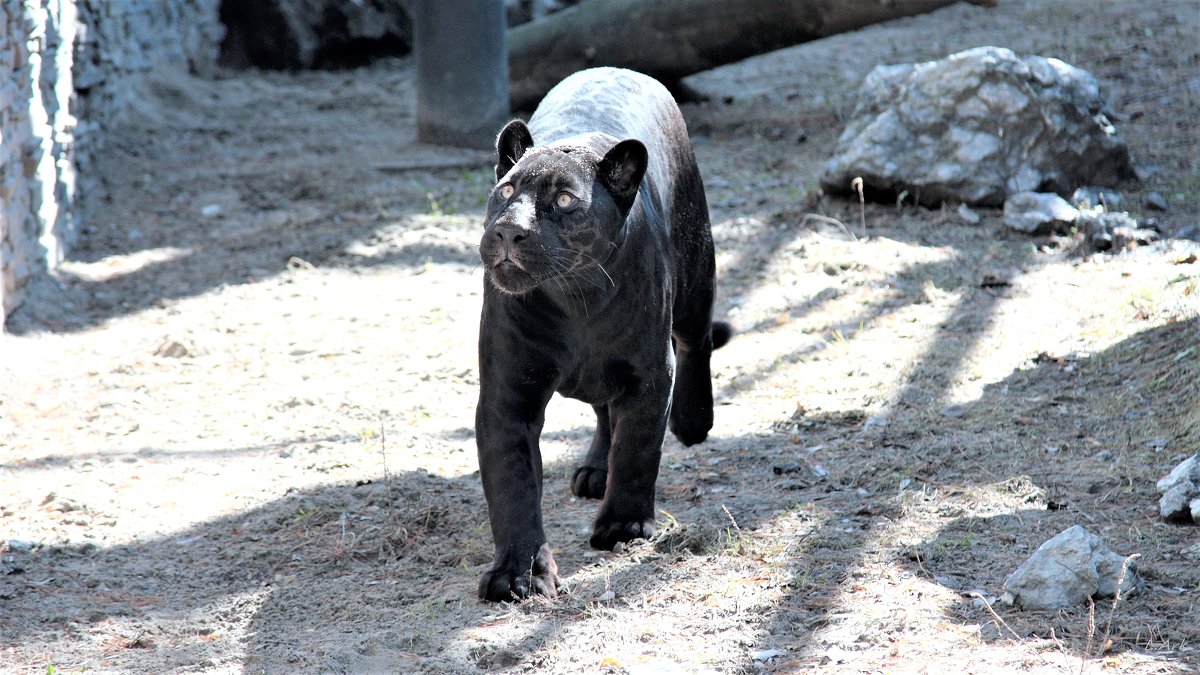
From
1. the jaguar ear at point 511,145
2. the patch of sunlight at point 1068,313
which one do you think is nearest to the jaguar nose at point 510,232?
the jaguar ear at point 511,145

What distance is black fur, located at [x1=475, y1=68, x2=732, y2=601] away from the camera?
3598 millimetres

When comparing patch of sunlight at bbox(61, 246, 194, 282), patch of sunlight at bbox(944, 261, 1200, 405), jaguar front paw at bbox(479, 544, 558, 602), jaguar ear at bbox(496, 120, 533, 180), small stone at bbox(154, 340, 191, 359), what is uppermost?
jaguar ear at bbox(496, 120, 533, 180)

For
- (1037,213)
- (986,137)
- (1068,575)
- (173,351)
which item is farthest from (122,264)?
(1068,575)

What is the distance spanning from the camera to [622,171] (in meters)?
3.74

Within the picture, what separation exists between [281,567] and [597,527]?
1080 millimetres

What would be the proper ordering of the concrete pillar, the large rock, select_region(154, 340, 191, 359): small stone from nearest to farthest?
select_region(154, 340, 191, 359): small stone < the large rock < the concrete pillar

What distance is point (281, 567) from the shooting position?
422 cm

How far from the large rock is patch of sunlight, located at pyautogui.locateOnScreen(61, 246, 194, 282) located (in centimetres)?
447

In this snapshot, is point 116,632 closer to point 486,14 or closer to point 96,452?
point 96,452

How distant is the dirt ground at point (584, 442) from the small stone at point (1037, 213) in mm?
117

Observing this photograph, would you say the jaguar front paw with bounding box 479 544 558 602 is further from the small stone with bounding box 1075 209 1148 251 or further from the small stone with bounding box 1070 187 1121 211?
the small stone with bounding box 1070 187 1121 211

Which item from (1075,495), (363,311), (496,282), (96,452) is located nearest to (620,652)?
(496,282)

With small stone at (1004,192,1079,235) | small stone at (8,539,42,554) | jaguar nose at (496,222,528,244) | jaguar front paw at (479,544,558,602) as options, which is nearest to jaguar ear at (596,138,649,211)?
jaguar nose at (496,222,528,244)

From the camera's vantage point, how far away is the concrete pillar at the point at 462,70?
10.1 m
